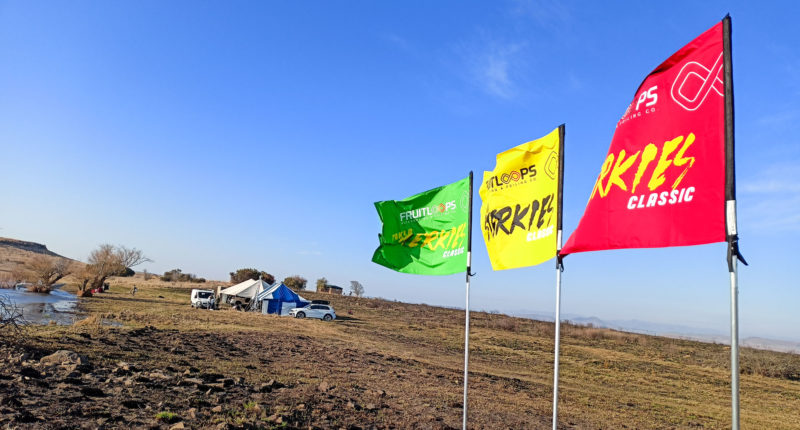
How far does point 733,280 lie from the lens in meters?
3.84

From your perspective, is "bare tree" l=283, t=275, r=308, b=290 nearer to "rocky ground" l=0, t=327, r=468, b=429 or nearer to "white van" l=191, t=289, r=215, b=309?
→ "white van" l=191, t=289, r=215, b=309

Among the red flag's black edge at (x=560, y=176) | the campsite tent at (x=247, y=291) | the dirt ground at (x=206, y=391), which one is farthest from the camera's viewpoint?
the campsite tent at (x=247, y=291)

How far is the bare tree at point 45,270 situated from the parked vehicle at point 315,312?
2557 centimetres

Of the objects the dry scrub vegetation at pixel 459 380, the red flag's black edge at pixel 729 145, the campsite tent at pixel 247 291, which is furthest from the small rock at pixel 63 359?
the campsite tent at pixel 247 291

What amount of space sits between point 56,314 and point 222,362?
19370 millimetres

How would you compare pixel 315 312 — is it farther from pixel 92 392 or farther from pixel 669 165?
pixel 669 165

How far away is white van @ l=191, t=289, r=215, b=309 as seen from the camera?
38.6m

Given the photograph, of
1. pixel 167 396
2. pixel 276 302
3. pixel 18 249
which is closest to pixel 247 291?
pixel 276 302

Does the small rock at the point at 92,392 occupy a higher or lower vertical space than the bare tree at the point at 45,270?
lower

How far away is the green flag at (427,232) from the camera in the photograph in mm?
9118

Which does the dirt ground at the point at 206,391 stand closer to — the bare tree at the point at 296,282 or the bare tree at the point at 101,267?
the bare tree at the point at 101,267

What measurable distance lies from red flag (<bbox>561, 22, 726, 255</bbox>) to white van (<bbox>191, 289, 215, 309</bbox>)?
123 feet

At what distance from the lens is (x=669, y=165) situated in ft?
15.6

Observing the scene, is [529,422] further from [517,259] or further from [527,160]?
[527,160]
